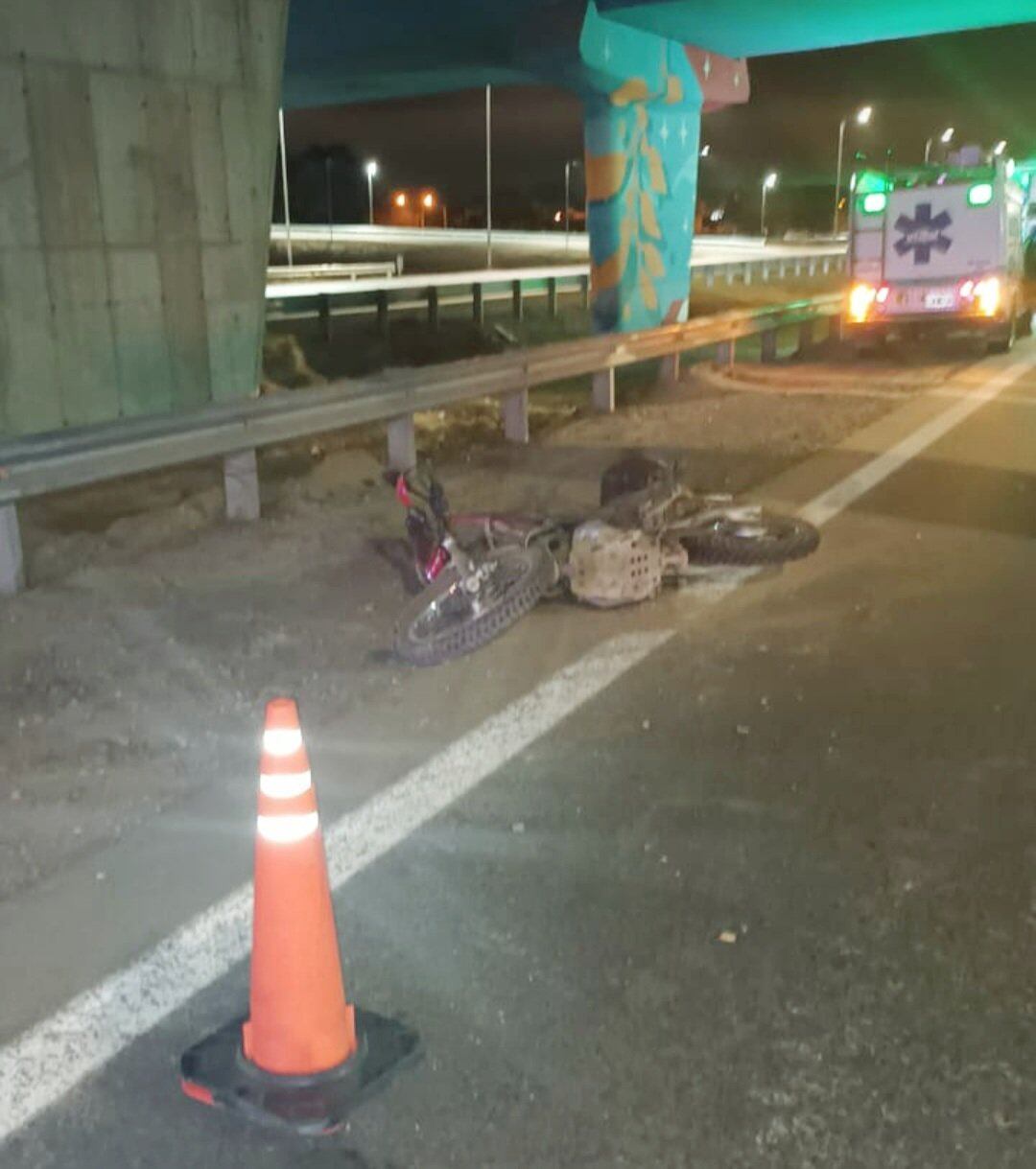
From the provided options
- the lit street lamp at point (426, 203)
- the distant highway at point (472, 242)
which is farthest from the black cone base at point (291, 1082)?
the lit street lamp at point (426, 203)

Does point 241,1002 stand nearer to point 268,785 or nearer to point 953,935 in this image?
point 268,785

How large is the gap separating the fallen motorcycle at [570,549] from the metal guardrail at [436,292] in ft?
62.1

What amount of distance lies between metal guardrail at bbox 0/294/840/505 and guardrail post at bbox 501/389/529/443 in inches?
0.4

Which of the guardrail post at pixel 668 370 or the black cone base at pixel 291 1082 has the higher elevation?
the guardrail post at pixel 668 370

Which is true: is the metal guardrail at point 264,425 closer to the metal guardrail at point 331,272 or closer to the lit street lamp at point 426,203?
the metal guardrail at point 331,272

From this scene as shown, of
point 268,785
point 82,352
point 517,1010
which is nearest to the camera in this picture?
point 268,785

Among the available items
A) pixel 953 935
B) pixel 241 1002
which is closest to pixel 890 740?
pixel 953 935

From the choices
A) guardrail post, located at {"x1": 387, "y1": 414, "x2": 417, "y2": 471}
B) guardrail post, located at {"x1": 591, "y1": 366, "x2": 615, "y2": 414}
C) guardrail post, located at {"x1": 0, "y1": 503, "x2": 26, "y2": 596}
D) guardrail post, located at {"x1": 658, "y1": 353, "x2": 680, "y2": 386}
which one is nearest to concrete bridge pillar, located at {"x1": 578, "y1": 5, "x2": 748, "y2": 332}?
guardrail post, located at {"x1": 658, "y1": 353, "x2": 680, "y2": 386}

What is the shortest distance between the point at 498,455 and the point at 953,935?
25.1 feet

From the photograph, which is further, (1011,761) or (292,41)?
(292,41)

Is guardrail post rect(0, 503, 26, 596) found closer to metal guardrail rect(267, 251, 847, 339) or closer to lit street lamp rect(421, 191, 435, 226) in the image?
metal guardrail rect(267, 251, 847, 339)

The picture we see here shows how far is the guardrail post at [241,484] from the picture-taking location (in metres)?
8.21

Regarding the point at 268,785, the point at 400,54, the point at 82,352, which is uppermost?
the point at 400,54

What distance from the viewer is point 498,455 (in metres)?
10.7
